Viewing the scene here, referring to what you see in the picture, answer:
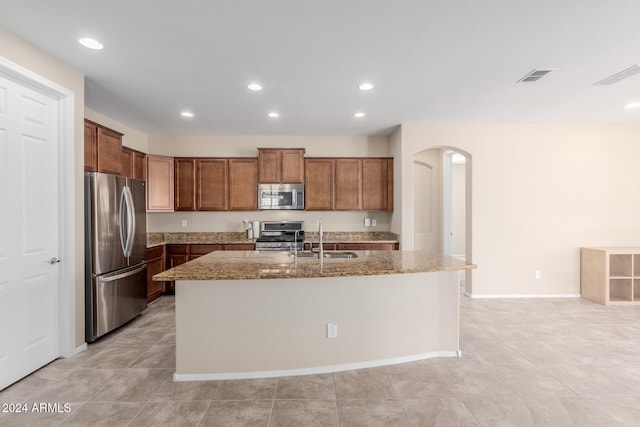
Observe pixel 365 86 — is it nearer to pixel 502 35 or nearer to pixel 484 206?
pixel 502 35

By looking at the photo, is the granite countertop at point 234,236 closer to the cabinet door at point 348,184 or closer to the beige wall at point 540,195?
the cabinet door at point 348,184

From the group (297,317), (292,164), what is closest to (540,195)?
(292,164)

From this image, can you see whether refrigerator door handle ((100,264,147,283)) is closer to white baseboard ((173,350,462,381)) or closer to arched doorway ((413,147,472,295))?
white baseboard ((173,350,462,381))

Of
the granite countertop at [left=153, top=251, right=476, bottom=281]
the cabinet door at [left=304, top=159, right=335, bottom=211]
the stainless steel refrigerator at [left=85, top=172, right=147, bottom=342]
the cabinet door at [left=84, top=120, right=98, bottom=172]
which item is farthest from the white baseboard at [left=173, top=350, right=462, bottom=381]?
the cabinet door at [left=304, top=159, right=335, bottom=211]

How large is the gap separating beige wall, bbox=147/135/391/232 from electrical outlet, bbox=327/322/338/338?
3.21 metres

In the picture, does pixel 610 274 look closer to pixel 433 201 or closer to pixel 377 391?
pixel 433 201

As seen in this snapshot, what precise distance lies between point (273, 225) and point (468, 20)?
14.0 feet

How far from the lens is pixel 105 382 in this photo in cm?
257

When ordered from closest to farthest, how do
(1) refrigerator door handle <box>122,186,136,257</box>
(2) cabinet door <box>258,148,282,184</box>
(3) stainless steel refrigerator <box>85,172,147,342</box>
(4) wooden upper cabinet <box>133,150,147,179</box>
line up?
(3) stainless steel refrigerator <box>85,172,147,342</box> < (1) refrigerator door handle <box>122,186,136,257</box> < (4) wooden upper cabinet <box>133,150,147,179</box> < (2) cabinet door <box>258,148,282,184</box>

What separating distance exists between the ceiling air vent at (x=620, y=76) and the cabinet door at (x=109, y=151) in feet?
17.8

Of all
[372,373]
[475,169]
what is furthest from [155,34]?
[475,169]

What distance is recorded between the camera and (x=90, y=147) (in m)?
3.31

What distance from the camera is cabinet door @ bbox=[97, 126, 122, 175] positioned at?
11.3 feet

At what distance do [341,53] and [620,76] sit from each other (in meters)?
2.90
